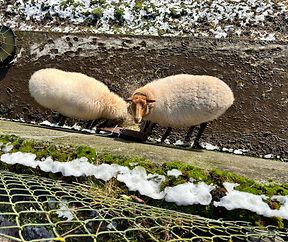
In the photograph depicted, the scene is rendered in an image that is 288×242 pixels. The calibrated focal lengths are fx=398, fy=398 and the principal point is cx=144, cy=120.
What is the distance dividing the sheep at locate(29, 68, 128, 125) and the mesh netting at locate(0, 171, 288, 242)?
127 inches

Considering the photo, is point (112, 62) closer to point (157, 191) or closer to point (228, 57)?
point (228, 57)

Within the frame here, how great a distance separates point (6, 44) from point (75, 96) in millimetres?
1907

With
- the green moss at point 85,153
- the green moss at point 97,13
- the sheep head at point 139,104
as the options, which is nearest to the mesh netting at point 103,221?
the green moss at point 85,153

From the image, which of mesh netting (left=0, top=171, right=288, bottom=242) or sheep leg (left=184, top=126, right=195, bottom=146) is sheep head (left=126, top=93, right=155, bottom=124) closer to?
sheep leg (left=184, top=126, right=195, bottom=146)

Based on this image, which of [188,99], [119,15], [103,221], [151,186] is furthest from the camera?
[119,15]

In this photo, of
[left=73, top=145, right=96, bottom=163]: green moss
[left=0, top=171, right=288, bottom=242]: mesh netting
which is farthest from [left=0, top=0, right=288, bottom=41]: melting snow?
[left=0, top=171, right=288, bottom=242]: mesh netting

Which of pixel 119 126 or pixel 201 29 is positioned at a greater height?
pixel 201 29

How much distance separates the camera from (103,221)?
2266 millimetres

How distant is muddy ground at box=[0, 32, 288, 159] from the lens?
579 centimetres

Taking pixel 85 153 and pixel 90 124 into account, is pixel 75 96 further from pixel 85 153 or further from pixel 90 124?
pixel 85 153

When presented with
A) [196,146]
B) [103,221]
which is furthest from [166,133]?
[103,221]

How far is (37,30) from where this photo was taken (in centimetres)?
714

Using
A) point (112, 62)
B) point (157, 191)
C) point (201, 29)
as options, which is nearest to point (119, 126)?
point (112, 62)

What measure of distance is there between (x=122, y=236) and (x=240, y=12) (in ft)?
17.8
